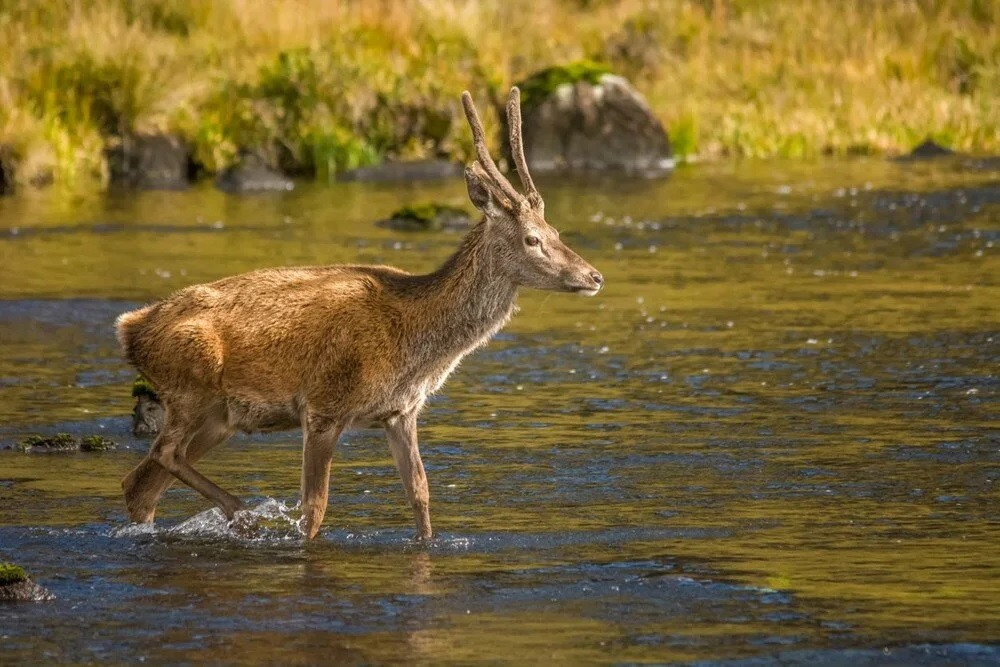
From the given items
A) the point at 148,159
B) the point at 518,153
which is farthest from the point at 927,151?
the point at 518,153

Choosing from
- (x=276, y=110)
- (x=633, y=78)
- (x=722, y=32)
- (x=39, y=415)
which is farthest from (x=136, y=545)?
(x=722, y=32)

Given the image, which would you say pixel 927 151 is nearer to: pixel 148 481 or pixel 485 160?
pixel 485 160

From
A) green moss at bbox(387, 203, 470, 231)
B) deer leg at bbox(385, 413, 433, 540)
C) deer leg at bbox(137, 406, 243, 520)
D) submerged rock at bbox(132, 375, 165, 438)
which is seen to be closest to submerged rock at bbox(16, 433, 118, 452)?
submerged rock at bbox(132, 375, 165, 438)

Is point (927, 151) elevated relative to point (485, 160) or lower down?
lower down

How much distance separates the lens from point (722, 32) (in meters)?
39.6

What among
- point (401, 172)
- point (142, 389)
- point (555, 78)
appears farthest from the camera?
point (555, 78)

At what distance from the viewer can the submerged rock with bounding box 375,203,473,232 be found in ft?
82.4

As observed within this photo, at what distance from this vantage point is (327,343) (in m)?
11.0

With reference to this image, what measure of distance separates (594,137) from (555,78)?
1.12 meters

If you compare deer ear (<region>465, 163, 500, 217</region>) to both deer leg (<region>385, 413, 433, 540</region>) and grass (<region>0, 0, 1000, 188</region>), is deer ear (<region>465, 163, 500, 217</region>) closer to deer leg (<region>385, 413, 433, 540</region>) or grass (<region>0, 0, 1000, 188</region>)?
deer leg (<region>385, 413, 433, 540</region>)

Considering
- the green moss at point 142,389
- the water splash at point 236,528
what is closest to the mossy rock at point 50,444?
the green moss at point 142,389

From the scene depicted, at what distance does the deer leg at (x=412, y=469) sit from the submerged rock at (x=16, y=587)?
7.12 feet

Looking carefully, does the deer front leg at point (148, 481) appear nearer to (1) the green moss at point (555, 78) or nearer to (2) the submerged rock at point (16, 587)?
(2) the submerged rock at point (16, 587)

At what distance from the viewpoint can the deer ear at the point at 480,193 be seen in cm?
1102
